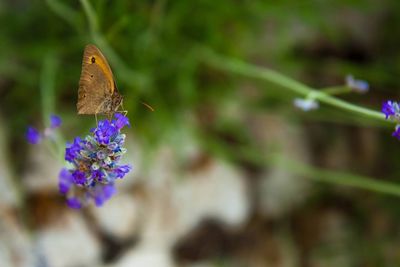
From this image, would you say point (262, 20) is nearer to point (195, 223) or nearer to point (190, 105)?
point (190, 105)

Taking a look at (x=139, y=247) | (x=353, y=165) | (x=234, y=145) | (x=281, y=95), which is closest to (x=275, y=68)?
(x=281, y=95)

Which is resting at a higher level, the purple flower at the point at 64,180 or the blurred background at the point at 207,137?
the blurred background at the point at 207,137

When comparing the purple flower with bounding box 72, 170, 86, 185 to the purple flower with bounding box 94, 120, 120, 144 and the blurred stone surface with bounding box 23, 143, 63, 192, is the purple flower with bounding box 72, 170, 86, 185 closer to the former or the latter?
the purple flower with bounding box 94, 120, 120, 144

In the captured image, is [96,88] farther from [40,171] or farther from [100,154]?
[40,171]

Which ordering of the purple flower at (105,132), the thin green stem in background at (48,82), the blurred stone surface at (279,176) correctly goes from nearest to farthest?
1. the purple flower at (105,132)
2. the thin green stem in background at (48,82)
3. the blurred stone surface at (279,176)

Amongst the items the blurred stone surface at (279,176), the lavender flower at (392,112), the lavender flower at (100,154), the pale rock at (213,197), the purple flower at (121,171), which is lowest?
the purple flower at (121,171)

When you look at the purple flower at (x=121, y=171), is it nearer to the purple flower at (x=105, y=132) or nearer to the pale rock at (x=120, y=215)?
the purple flower at (x=105, y=132)

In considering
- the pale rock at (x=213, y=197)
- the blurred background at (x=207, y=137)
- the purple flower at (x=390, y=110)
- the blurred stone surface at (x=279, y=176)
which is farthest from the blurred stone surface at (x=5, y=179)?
the purple flower at (x=390, y=110)
